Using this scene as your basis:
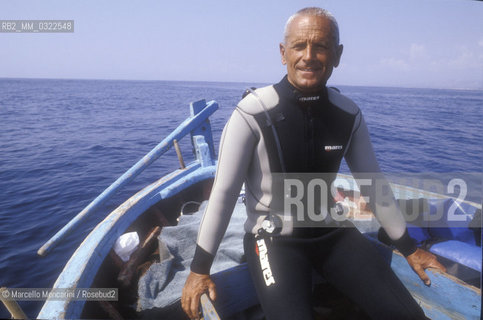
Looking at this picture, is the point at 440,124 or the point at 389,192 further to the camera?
the point at 440,124

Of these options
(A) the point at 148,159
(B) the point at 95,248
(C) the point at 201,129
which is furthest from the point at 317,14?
(C) the point at 201,129

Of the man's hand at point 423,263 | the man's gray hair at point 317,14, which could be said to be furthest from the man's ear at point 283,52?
the man's hand at point 423,263

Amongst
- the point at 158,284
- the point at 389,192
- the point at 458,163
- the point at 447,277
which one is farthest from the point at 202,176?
the point at 458,163

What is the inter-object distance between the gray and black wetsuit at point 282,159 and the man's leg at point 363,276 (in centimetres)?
2

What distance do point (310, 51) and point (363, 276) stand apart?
1.62 meters

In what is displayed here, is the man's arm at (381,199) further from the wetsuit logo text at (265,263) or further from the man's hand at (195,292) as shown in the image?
the man's hand at (195,292)

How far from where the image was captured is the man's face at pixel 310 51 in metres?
1.75

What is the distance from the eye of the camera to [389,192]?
2139 millimetres

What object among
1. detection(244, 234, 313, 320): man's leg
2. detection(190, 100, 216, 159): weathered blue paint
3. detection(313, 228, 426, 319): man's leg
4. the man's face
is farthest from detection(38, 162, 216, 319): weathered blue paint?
the man's face

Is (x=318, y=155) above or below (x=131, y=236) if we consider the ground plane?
above

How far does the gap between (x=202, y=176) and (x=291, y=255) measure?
3.03 metres

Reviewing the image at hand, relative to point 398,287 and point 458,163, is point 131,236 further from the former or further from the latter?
point 458,163

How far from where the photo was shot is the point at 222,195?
6.07 ft

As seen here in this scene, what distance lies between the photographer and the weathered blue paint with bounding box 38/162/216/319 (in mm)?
1898
